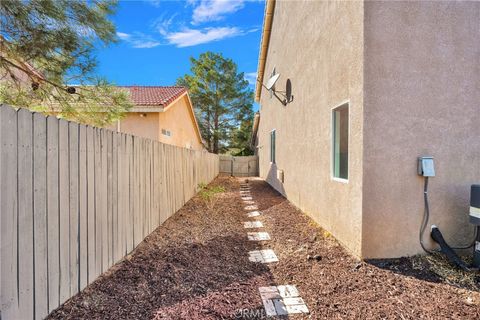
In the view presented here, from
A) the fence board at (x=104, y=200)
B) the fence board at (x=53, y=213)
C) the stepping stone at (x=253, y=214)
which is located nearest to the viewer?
the fence board at (x=53, y=213)

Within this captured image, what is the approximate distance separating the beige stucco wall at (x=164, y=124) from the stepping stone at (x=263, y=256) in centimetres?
575

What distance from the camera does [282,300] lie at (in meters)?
2.68

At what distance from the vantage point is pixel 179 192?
6.67 m

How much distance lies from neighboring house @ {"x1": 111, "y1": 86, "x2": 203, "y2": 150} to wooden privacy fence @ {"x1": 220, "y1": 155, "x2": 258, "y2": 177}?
21.2 ft

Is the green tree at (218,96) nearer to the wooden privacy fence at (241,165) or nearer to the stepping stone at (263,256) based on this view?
the wooden privacy fence at (241,165)

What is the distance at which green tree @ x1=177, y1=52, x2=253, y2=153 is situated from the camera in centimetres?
2600

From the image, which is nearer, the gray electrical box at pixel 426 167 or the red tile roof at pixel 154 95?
the gray electrical box at pixel 426 167

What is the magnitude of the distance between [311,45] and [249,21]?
891cm

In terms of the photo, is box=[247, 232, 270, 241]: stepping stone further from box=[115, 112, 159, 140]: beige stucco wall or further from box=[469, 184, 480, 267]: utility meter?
box=[115, 112, 159, 140]: beige stucco wall

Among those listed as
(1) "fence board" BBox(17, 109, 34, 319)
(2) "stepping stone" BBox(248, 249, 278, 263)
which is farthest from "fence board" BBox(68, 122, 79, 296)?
(2) "stepping stone" BBox(248, 249, 278, 263)

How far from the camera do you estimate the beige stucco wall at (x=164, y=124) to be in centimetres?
1055

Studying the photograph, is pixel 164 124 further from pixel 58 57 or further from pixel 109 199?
pixel 109 199

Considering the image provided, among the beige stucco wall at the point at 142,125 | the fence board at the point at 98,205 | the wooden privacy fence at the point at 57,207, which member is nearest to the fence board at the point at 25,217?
the wooden privacy fence at the point at 57,207

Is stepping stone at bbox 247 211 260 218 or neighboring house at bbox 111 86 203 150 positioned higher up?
neighboring house at bbox 111 86 203 150
